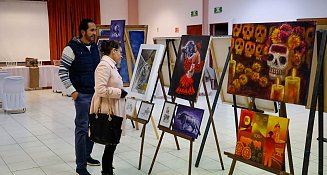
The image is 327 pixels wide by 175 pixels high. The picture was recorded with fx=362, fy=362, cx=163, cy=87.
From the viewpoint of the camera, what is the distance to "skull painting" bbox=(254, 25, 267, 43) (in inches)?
104

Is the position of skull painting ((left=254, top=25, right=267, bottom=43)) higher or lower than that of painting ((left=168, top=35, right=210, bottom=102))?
higher

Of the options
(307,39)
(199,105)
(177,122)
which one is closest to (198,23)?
(199,105)

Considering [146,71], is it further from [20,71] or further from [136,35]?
[20,71]

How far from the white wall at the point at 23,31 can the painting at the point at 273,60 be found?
11238 mm

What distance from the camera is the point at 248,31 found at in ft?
9.20

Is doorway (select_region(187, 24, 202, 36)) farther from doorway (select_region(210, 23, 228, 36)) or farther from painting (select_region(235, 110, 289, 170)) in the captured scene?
painting (select_region(235, 110, 289, 170))

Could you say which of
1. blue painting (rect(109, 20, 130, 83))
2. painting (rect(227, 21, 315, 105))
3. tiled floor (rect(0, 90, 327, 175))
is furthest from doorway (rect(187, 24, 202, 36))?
painting (rect(227, 21, 315, 105))

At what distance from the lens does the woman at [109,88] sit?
3.18 m

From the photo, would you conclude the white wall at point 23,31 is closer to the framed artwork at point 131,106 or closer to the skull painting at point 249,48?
the framed artwork at point 131,106

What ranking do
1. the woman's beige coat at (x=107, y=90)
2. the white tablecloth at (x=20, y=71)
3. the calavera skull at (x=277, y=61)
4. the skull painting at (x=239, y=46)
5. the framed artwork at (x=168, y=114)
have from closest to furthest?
1. the calavera skull at (x=277, y=61)
2. the skull painting at (x=239, y=46)
3. the woman's beige coat at (x=107, y=90)
4. the framed artwork at (x=168, y=114)
5. the white tablecloth at (x=20, y=71)

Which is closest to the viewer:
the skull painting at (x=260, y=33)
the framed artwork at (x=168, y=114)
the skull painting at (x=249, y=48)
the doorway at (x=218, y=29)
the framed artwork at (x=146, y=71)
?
the skull painting at (x=260, y=33)

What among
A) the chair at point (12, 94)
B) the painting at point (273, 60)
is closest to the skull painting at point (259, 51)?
the painting at point (273, 60)

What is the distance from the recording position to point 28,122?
21.5ft

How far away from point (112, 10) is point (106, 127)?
Result: 39.1 ft
